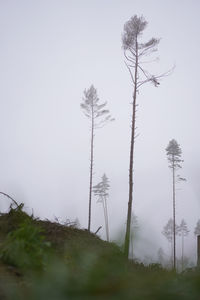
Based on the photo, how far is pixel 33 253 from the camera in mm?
3107

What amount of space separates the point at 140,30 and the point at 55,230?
15.5 meters

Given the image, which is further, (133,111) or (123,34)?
(123,34)

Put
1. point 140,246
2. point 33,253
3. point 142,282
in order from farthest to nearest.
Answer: point 33,253 → point 140,246 → point 142,282

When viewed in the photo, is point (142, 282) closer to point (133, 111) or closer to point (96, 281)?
point (96, 281)

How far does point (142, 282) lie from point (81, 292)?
181 millimetres

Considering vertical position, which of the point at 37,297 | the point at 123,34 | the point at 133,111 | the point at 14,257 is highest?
the point at 123,34

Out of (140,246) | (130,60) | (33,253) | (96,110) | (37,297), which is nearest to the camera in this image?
(37,297)

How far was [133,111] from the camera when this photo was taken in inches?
644

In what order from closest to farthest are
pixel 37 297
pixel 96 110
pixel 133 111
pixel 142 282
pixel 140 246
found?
pixel 37 297, pixel 142 282, pixel 140 246, pixel 133 111, pixel 96 110

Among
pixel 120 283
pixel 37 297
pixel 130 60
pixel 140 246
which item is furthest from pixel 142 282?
pixel 130 60

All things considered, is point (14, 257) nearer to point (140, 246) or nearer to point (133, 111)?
point (140, 246)

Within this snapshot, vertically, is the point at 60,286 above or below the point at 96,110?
below

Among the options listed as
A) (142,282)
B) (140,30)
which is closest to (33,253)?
(142,282)

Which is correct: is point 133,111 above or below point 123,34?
below
